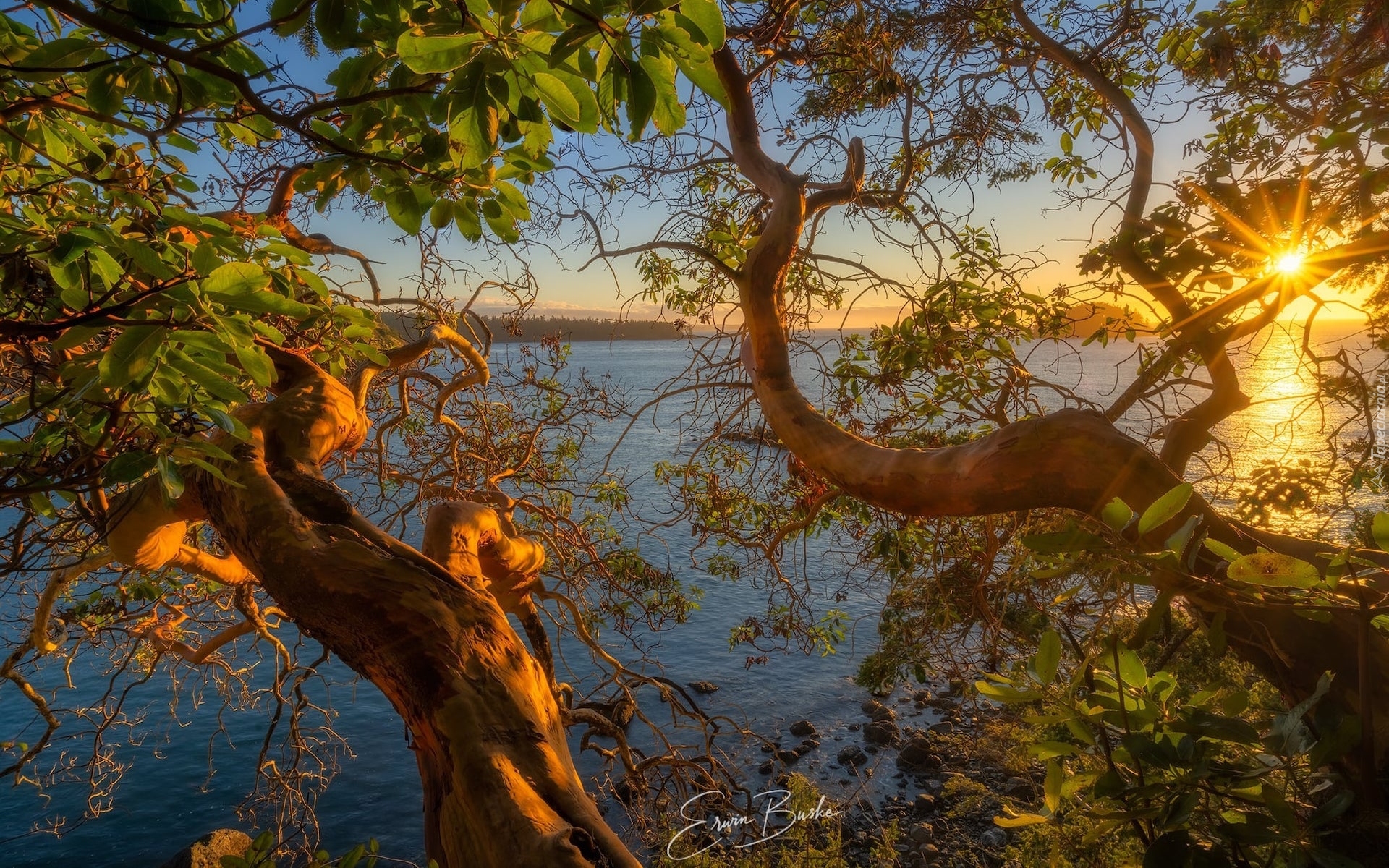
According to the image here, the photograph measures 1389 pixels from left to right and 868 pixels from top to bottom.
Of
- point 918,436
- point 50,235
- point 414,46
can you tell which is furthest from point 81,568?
point 918,436

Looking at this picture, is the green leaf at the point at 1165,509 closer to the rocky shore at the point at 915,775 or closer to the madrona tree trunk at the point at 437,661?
the madrona tree trunk at the point at 437,661

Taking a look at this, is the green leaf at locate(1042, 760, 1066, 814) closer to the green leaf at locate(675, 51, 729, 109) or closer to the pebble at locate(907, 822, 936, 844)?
the green leaf at locate(675, 51, 729, 109)

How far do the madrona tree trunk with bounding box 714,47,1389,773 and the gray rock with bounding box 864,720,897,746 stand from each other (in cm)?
1050

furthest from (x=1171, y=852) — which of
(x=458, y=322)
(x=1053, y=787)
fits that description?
(x=458, y=322)

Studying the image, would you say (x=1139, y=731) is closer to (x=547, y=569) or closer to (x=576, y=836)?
(x=576, y=836)

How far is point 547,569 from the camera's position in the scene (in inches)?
215

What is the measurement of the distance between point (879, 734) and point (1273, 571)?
1223 cm

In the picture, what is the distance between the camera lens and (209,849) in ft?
27.5

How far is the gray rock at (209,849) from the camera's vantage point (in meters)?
8.16

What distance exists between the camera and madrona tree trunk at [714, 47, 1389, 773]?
194 centimetres

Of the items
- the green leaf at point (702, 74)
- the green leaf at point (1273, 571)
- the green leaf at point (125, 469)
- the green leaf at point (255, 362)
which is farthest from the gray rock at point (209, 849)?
the green leaf at point (1273, 571)

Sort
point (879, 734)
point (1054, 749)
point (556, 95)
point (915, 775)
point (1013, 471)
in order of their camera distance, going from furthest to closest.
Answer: point (879, 734), point (915, 775), point (1013, 471), point (1054, 749), point (556, 95)

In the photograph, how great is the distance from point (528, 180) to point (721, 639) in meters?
13.5

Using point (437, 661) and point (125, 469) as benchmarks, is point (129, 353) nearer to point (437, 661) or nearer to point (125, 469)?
point (125, 469)
